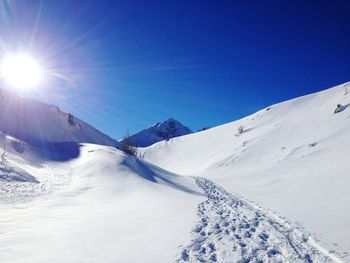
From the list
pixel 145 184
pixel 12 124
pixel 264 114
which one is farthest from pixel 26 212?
pixel 264 114

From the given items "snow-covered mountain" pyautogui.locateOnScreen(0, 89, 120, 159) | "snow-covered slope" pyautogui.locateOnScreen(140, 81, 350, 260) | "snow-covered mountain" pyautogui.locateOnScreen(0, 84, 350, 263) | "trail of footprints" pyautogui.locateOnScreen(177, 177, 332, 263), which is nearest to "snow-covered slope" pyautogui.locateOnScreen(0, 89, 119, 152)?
"snow-covered mountain" pyautogui.locateOnScreen(0, 89, 120, 159)

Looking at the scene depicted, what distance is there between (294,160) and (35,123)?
31954 millimetres

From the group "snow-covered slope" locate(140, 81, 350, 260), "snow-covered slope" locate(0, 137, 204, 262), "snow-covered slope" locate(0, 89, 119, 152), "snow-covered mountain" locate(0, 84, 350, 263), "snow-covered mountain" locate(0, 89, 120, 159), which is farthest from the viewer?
"snow-covered slope" locate(0, 89, 119, 152)

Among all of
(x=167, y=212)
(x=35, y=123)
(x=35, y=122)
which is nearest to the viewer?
(x=167, y=212)

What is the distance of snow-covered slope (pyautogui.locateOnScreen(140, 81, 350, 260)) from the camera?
12758mm

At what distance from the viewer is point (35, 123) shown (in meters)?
40.8

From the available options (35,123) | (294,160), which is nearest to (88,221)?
(294,160)

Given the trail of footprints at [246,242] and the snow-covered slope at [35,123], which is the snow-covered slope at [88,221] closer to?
the trail of footprints at [246,242]

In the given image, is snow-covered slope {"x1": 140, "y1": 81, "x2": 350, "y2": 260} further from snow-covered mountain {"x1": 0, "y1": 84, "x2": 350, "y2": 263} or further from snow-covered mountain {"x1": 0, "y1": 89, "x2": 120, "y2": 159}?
snow-covered mountain {"x1": 0, "y1": 89, "x2": 120, "y2": 159}

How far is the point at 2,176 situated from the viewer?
1538 centimetres

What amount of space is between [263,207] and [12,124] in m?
32.7

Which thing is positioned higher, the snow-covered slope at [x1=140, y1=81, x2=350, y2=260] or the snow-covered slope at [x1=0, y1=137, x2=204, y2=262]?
the snow-covered slope at [x1=140, y1=81, x2=350, y2=260]

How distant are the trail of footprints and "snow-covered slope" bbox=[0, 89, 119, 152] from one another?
2841 centimetres

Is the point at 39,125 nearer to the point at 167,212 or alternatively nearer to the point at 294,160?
the point at 294,160
